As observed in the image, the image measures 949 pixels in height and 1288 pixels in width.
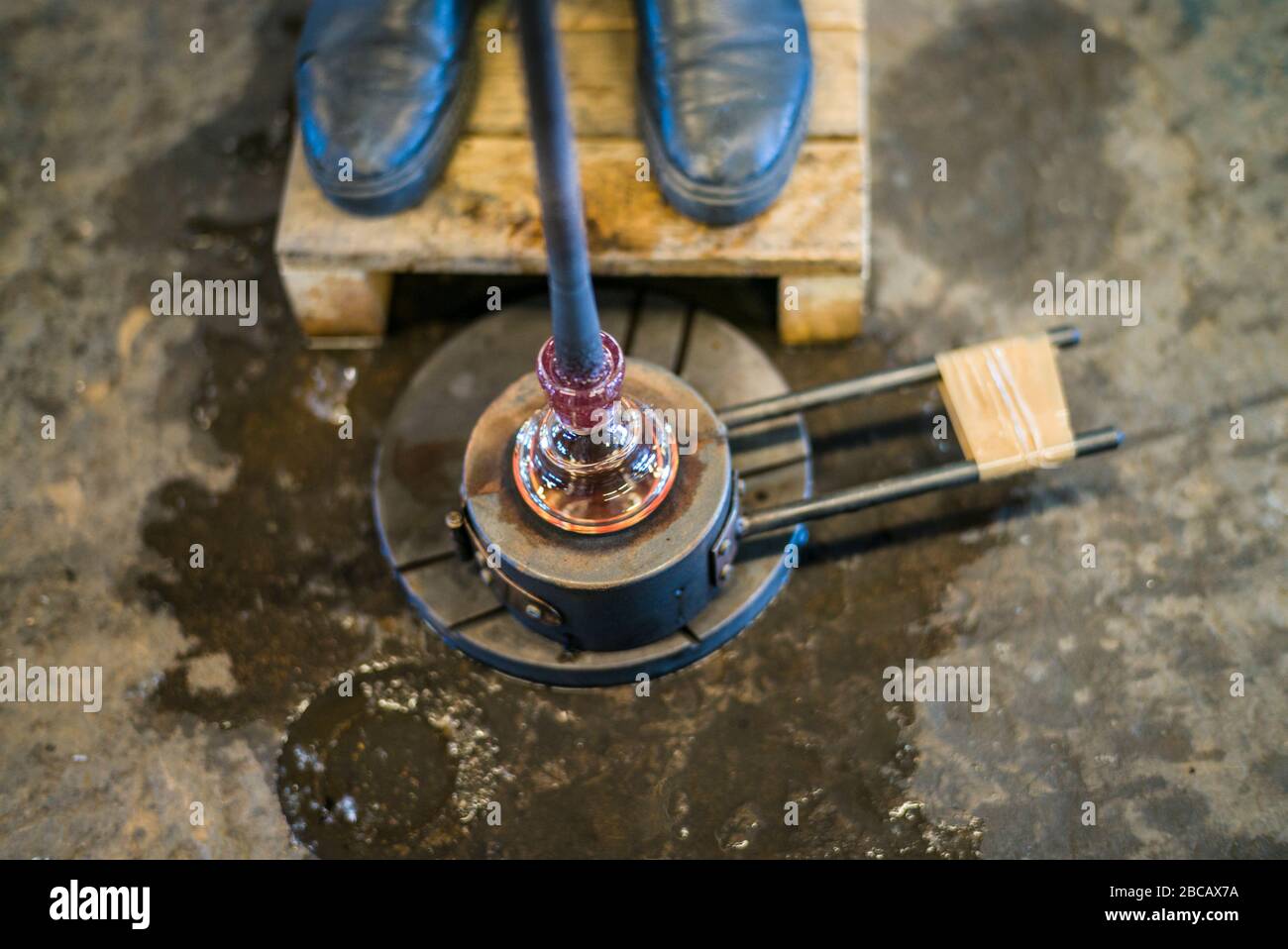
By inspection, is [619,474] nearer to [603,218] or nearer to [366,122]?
[603,218]

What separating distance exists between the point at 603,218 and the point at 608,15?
19.6 inches

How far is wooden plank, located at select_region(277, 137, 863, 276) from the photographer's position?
8.01 ft

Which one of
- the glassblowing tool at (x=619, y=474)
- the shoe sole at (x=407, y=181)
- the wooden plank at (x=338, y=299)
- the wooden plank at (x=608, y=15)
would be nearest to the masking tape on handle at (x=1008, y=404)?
the glassblowing tool at (x=619, y=474)

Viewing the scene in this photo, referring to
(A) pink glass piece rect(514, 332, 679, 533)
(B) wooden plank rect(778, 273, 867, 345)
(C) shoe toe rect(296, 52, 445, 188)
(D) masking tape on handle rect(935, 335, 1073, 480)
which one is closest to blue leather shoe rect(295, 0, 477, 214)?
(C) shoe toe rect(296, 52, 445, 188)

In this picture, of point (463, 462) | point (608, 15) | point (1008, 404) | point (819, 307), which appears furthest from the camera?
point (608, 15)

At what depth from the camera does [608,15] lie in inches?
106

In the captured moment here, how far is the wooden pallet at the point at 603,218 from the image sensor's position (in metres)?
2.45

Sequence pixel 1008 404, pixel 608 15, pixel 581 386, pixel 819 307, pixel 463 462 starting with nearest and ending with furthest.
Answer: pixel 581 386 → pixel 1008 404 → pixel 463 462 → pixel 819 307 → pixel 608 15

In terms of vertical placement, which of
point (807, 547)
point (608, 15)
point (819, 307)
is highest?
point (608, 15)

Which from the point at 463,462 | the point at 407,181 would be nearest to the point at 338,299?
the point at 407,181

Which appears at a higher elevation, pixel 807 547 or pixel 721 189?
pixel 721 189

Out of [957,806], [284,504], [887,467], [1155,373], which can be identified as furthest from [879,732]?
[284,504]

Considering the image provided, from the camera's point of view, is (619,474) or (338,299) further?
(338,299)
